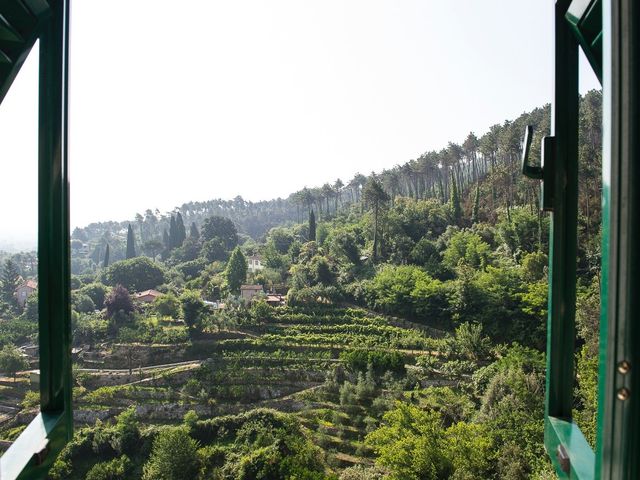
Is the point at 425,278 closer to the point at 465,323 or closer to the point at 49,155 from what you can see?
the point at 465,323

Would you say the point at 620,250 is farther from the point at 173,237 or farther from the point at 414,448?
the point at 173,237

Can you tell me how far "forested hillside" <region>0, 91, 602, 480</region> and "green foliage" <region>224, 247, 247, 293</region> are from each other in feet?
0.22

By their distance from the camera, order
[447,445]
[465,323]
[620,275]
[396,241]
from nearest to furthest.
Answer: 1. [620,275]
2. [447,445]
3. [465,323]
4. [396,241]

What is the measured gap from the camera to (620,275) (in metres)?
0.31

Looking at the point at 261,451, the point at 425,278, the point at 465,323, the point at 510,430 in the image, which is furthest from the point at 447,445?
the point at 425,278

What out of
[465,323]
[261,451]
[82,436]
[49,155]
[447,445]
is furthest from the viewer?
[465,323]

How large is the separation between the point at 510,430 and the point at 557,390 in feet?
25.9

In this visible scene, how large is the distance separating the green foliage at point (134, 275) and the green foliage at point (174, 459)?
10715 mm

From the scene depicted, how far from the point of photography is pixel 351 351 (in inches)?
440

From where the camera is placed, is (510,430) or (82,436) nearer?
(510,430)

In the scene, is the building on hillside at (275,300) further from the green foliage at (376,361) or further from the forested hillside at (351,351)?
the green foliage at (376,361)

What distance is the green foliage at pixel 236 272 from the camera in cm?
1666

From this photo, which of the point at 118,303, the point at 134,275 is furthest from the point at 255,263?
the point at 118,303

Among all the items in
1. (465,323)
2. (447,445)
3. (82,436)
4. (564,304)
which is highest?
Answer: (564,304)
